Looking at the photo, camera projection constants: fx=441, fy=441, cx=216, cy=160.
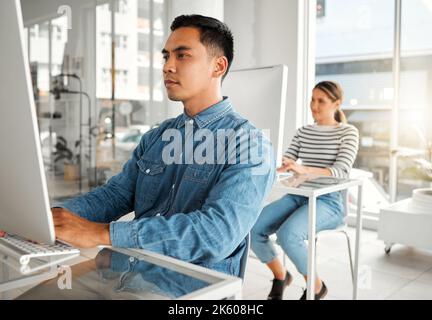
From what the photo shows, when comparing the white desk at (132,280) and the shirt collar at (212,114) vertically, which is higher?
the shirt collar at (212,114)

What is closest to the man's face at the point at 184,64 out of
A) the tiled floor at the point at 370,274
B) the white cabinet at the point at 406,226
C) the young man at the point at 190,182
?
the young man at the point at 190,182

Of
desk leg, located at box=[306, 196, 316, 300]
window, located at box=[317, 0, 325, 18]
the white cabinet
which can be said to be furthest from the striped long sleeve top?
window, located at box=[317, 0, 325, 18]

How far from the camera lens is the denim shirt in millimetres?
938

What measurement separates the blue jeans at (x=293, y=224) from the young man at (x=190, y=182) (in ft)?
3.35

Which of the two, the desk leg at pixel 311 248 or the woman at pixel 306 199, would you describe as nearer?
the desk leg at pixel 311 248

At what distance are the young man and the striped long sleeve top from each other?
1.28 metres

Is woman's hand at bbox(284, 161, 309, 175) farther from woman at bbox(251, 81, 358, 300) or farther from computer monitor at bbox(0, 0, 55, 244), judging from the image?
computer monitor at bbox(0, 0, 55, 244)

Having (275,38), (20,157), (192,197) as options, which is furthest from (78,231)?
(275,38)

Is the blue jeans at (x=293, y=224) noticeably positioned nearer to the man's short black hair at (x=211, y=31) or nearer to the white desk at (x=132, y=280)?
the man's short black hair at (x=211, y=31)

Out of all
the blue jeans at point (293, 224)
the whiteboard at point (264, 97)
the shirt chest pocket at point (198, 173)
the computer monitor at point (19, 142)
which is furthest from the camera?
the blue jeans at point (293, 224)

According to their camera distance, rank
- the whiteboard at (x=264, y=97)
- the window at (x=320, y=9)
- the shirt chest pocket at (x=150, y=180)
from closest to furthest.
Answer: the shirt chest pocket at (x=150, y=180)
the whiteboard at (x=264, y=97)
the window at (x=320, y=9)

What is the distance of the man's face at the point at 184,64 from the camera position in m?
1.21

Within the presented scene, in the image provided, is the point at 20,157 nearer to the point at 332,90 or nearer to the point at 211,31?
the point at 211,31

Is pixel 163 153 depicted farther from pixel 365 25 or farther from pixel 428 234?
pixel 365 25
